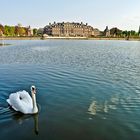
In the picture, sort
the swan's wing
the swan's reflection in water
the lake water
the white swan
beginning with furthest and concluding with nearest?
the swan's wing → the white swan → the swan's reflection in water → the lake water

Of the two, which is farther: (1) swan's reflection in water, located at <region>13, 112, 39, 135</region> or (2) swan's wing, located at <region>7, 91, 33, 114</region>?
(2) swan's wing, located at <region>7, 91, 33, 114</region>

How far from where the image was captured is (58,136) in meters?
10.8

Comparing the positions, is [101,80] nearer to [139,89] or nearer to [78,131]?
[139,89]

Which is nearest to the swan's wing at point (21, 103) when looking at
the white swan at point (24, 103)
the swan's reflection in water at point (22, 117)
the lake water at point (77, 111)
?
the white swan at point (24, 103)

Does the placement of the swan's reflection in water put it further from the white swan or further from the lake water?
the white swan

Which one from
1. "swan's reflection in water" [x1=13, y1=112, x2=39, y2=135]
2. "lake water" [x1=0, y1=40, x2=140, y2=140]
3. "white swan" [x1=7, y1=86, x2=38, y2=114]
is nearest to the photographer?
"lake water" [x1=0, y1=40, x2=140, y2=140]

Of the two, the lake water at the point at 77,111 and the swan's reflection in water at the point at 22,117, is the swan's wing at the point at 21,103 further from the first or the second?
the lake water at the point at 77,111

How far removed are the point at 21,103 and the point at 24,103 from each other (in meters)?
0.19

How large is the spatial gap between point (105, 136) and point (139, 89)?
9055 millimetres

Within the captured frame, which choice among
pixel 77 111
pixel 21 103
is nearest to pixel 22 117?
pixel 21 103

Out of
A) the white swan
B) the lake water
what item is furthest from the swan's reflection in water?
the white swan

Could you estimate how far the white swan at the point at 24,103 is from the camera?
13.0 metres

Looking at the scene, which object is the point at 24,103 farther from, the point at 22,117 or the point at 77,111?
the point at 77,111

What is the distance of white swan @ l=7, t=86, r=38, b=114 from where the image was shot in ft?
42.8
